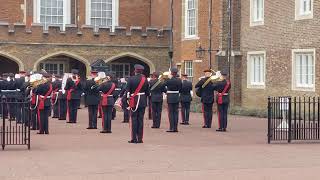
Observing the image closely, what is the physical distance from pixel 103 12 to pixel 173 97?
79.0 feet

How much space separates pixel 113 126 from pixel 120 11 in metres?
22.5

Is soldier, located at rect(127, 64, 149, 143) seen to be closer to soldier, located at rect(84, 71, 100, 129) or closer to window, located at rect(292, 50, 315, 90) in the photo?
soldier, located at rect(84, 71, 100, 129)

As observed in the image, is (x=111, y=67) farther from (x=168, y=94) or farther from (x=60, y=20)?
(x=168, y=94)

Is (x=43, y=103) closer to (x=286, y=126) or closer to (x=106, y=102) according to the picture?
(x=106, y=102)

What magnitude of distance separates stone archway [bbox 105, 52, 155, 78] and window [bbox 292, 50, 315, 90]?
519 inches

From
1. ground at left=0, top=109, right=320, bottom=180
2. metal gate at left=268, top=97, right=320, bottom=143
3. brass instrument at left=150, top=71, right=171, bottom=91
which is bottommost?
ground at left=0, top=109, right=320, bottom=180

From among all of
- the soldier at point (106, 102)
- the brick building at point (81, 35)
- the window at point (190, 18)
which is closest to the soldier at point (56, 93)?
the soldier at point (106, 102)

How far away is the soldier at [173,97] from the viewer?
21.2 m

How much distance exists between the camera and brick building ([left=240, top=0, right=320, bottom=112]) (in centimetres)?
2850

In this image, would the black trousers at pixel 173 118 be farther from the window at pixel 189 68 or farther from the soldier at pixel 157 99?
the window at pixel 189 68

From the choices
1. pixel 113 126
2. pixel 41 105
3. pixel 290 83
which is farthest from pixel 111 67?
pixel 41 105

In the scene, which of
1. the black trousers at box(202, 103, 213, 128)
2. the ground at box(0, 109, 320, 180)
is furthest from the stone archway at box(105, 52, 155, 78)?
the ground at box(0, 109, 320, 180)

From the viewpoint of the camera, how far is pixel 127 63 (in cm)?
4334

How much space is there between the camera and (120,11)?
1779 inches
